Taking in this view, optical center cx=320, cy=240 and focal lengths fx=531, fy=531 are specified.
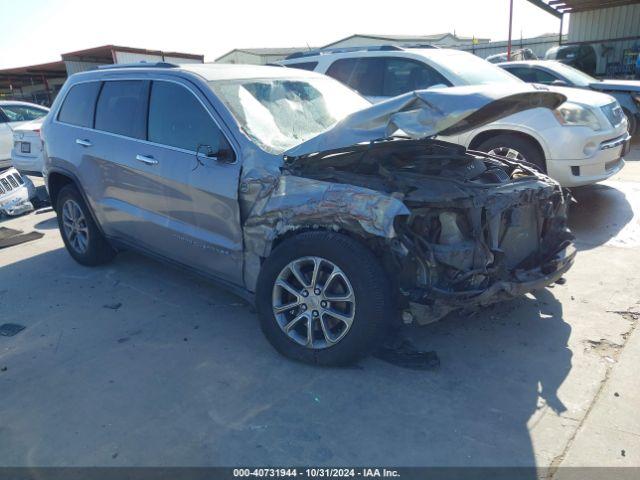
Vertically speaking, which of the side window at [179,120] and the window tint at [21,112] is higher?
the side window at [179,120]

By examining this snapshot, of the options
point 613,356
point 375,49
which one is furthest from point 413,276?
point 375,49

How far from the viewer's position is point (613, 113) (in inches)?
264

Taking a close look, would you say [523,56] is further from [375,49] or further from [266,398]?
[266,398]

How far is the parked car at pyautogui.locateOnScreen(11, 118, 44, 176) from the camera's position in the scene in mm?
8812

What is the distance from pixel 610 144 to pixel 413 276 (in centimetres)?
451

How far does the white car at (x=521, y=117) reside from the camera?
6.09 metres

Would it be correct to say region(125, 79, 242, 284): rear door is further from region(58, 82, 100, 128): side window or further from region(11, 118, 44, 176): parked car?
region(11, 118, 44, 176): parked car

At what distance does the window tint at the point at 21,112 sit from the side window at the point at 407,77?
836cm

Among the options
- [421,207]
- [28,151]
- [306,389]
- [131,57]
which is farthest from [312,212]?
[131,57]

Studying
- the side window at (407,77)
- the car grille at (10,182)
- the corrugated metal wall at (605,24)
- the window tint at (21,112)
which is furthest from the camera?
the corrugated metal wall at (605,24)

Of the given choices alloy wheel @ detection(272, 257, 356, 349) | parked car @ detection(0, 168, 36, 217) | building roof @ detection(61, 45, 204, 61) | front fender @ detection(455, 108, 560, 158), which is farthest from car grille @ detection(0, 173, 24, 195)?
building roof @ detection(61, 45, 204, 61)

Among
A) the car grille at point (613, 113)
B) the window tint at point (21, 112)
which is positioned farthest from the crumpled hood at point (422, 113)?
the window tint at point (21, 112)

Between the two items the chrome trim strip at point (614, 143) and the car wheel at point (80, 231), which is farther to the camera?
the chrome trim strip at point (614, 143)

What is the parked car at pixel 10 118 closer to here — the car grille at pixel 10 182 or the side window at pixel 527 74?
the car grille at pixel 10 182
